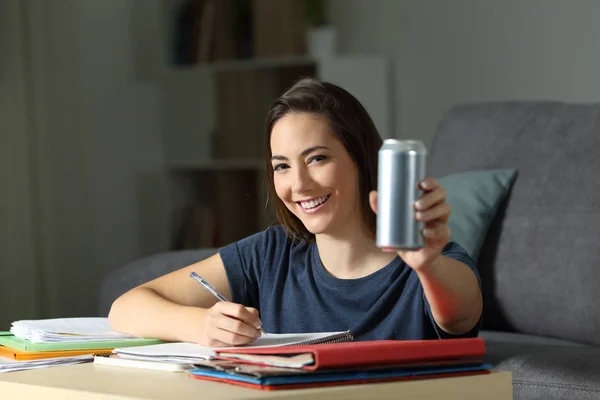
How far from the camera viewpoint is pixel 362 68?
389 cm

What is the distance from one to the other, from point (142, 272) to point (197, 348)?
3.45ft

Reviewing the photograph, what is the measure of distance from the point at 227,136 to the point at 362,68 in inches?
25.9

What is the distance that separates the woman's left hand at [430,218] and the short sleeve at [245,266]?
581mm

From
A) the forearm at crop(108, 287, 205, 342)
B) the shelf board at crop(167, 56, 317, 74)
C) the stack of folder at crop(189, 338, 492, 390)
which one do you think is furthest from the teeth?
the shelf board at crop(167, 56, 317, 74)

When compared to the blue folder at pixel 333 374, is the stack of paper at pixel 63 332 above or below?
below

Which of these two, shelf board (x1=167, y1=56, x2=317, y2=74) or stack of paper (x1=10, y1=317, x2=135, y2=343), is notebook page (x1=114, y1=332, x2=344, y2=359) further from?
shelf board (x1=167, y1=56, x2=317, y2=74)

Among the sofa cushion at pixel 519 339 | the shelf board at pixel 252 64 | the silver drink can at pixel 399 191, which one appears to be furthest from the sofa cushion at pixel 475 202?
the shelf board at pixel 252 64

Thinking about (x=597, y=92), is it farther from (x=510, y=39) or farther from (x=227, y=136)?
(x=227, y=136)

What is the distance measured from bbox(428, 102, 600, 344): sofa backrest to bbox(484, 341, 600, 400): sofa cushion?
0.27 m

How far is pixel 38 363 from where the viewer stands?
1.30 m

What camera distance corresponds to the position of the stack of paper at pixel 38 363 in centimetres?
128

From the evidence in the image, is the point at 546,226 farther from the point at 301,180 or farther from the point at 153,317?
the point at 153,317

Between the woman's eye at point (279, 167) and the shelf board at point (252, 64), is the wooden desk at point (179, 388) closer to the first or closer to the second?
the woman's eye at point (279, 167)

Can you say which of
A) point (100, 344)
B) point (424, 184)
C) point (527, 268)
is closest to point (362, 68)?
point (527, 268)
